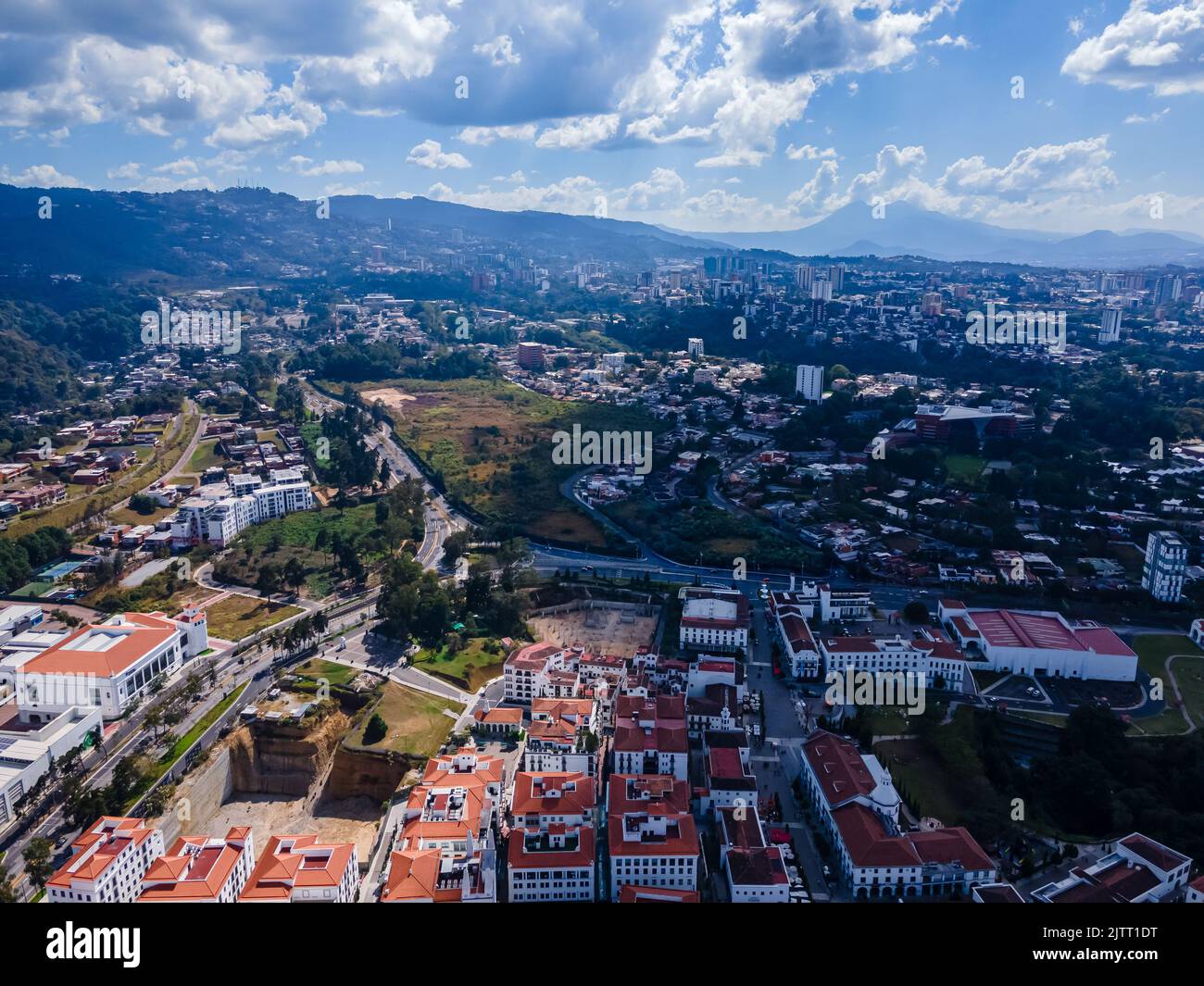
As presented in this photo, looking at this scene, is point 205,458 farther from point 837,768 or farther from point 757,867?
point 757,867

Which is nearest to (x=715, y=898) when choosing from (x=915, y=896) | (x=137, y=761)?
(x=915, y=896)

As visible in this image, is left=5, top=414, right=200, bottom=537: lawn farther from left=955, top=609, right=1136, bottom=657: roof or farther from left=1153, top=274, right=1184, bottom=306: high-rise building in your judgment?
left=1153, top=274, right=1184, bottom=306: high-rise building

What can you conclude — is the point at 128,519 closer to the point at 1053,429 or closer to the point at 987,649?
the point at 987,649

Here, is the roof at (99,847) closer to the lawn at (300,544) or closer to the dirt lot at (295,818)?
the dirt lot at (295,818)

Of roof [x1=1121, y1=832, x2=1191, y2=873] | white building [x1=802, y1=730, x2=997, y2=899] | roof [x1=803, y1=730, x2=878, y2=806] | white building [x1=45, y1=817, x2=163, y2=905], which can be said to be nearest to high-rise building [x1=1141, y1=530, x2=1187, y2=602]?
roof [x1=1121, y1=832, x2=1191, y2=873]

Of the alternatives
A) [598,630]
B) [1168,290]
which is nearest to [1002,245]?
[1168,290]
